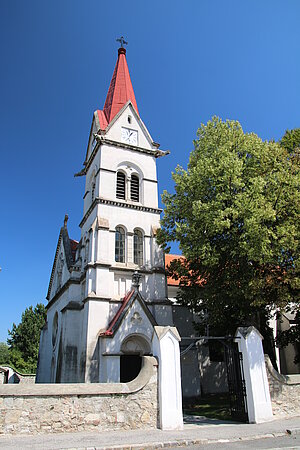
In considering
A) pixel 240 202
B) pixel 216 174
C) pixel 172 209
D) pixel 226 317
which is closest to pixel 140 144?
pixel 172 209

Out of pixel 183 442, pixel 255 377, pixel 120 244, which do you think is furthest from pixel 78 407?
pixel 120 244

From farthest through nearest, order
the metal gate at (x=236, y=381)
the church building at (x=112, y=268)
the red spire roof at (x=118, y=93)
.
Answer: the red spire roof at (x=118, y=93)
the church building at (x=112, y=268)
the metal gate at (x=236, y=381)

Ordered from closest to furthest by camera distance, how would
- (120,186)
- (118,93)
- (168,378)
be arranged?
(168,378) → (120,186) → (118,93)

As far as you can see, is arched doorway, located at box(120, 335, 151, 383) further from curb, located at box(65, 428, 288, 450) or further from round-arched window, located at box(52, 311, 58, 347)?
curb, located at box(65, 428, 288, 450)

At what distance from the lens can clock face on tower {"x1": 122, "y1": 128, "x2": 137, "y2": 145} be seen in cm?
2438

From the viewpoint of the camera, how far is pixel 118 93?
1067 inches

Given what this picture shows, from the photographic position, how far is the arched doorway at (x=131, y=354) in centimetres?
1761

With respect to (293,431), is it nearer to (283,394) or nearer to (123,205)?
(283,394)

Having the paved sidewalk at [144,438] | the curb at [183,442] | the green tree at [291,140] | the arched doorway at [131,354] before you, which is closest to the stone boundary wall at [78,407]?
the paved sidewalk at [144,438]

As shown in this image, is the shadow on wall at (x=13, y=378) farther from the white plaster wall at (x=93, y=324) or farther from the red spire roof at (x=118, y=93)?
the red spire roof at (x=118, y=93)

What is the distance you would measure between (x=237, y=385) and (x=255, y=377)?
83cm

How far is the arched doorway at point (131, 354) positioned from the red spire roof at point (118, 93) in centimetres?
1532

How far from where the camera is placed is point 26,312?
4562cm

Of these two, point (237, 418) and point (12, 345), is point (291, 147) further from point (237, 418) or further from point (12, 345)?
point (12, 345)
